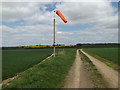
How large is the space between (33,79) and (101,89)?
4.86 meters

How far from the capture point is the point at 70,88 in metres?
6.58

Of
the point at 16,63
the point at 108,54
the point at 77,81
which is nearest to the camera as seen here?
the point at 77,81

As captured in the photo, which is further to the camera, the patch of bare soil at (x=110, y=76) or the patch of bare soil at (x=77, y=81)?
the patch of bare soil at (x=110, y=76)

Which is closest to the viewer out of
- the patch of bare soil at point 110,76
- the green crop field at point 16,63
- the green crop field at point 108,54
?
the patch of bare soil at point 110,76

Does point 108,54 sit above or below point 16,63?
above

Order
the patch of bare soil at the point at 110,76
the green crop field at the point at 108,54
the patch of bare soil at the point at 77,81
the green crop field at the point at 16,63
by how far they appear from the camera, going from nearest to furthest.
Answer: the patch of bare soil at the point at 77,81 → the patch of bare soil at the point at 110,76 → the green crop field at the point at 16,63 → the green crop field at the point at 108,54

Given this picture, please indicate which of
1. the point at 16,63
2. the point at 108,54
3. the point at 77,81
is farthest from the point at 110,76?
the point at 108,54

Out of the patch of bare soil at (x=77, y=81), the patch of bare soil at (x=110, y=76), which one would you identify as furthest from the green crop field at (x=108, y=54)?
the patch of bare soil at (x=77, y=81)

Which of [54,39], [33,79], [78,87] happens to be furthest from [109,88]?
[54,39]

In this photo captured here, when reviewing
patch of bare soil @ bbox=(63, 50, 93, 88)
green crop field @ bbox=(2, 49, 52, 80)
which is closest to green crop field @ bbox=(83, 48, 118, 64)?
patch of bare soil @ bbox=(63, 50, 93, 88)

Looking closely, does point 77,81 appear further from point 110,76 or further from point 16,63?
point 16,63

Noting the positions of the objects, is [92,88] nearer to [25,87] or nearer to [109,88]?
[109,88]

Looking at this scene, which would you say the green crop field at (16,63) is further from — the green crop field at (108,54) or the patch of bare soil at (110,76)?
the green crop field at (108,54)

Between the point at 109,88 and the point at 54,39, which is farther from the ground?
the point at 54,39
